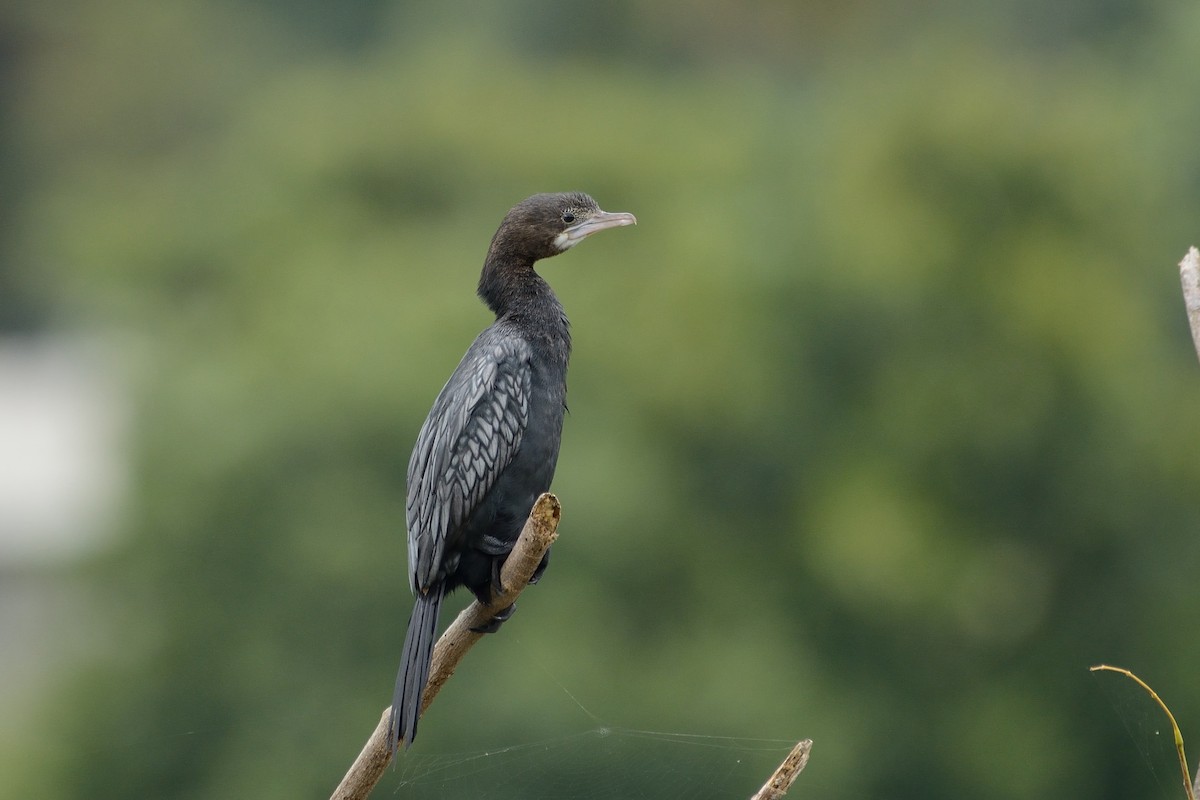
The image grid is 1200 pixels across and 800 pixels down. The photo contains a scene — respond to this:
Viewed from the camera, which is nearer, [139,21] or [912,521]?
[912,521]

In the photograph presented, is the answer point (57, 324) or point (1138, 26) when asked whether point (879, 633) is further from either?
point (57, 324)

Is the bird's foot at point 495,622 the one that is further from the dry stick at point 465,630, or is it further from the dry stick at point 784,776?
the dry stick at point 784,776

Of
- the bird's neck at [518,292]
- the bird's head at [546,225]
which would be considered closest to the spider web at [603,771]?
the bird's neck at [518,292]

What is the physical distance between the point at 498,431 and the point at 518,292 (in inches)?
20.2

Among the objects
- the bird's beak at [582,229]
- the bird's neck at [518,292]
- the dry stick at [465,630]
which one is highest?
the bird's beak at [582,229]

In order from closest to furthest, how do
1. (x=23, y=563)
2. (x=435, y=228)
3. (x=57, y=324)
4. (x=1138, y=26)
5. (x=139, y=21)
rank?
1. (x=435, y=228)
2. (x=1138, y=26)
3. (x=23, y=563)
4. (x=57, y=324)
5. (x=139, y=21)

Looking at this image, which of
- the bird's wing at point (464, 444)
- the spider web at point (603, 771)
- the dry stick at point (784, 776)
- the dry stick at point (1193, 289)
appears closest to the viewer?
the dry stick at point (784, 776)

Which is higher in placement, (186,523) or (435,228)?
(435,228)

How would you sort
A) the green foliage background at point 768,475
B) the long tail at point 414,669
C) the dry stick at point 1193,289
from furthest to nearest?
1. the green foliage background at point 768,475
2. the long tail at point 414,669
3. the dry stick at point 1193,289

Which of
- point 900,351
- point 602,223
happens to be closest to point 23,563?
point 900,351

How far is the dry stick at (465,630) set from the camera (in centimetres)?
366

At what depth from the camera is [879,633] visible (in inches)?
530

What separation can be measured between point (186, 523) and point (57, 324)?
2566 cm

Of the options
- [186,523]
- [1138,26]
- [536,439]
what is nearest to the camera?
[536,439]
